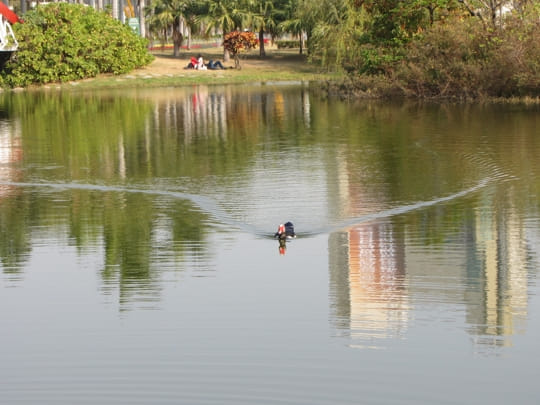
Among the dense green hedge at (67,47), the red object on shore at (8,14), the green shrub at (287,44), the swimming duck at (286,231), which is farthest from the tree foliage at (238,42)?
the swimming duck at (286,231)

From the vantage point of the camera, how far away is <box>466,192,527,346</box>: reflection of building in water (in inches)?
402

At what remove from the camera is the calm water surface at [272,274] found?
9.00 metres

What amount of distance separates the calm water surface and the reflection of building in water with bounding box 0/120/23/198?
18 cm

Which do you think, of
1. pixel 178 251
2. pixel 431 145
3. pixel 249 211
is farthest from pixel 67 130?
pixel 178 251

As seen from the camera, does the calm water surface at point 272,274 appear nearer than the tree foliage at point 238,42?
Yes

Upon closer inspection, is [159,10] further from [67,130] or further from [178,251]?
[178,251]

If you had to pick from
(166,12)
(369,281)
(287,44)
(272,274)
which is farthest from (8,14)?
(369,281)

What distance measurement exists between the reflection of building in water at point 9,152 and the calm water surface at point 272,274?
18 centimetres

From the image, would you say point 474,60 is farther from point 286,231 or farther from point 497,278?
point 497,278

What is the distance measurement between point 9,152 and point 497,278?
1692cm

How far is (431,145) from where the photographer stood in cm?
2567

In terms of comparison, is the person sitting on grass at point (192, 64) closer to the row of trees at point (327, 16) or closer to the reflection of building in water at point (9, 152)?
the row of trees at point (327, 16)

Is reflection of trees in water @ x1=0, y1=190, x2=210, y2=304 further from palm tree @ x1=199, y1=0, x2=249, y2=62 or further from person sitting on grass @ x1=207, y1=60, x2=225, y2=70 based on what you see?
palm tree @ x1=199, y1=0, x2=249, y2=62

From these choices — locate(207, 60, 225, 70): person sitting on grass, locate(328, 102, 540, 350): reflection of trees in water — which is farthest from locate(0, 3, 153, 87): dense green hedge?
locate(328, 102, 540, 350): reflection of trees in water
